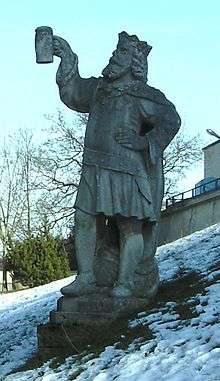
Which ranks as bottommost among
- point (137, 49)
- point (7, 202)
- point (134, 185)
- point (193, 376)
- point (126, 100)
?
point (193, 376)

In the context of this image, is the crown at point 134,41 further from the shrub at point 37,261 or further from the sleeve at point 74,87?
the shrub at point 37,261

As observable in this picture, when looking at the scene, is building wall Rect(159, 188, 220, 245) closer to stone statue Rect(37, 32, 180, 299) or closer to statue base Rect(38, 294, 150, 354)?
stone statue Rect(37, 32, 180, 299)

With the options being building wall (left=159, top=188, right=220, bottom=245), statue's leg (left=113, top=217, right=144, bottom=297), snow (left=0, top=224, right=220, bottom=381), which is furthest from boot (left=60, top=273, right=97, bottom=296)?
building wall (left=159, top=188, right=220, bottom=245)

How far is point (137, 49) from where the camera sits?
372 inches

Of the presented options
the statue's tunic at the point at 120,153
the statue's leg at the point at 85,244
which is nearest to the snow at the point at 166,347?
the statue's leg at the point at 85,244

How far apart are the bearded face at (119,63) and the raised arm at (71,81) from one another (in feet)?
0.99

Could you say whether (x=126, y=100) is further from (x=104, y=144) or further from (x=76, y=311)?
(x=76, y=311)

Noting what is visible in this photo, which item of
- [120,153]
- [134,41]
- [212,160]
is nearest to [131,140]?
[120,153]

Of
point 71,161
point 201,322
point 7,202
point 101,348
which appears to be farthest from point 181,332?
point 7,202

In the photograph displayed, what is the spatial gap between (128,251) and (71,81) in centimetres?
220

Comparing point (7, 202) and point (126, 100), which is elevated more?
point (7, 202)

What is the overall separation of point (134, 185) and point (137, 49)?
164 centimetres

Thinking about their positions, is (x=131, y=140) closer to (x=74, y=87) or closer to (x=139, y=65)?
(x=139, y=65)

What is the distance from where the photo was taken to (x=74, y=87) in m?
9.69
